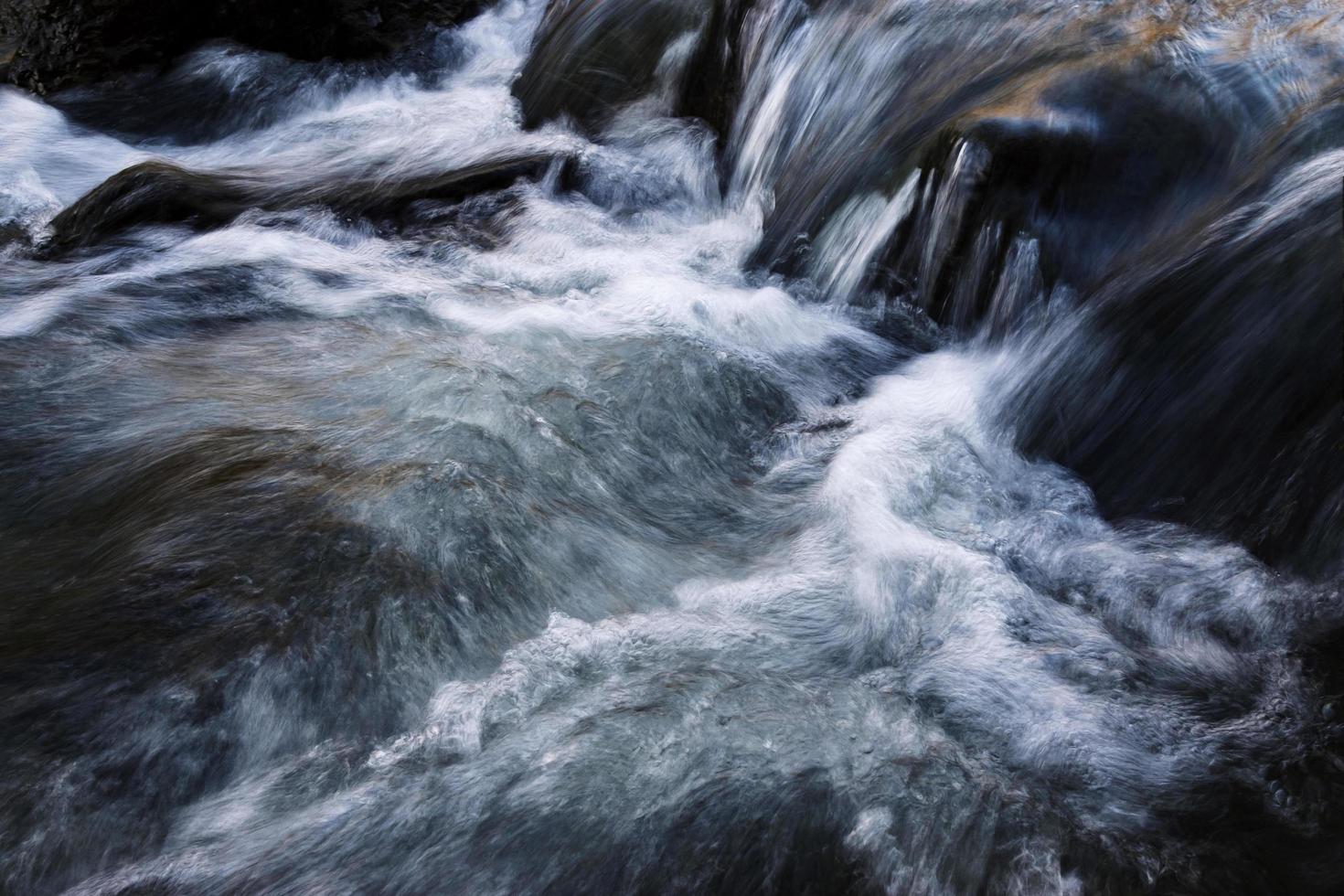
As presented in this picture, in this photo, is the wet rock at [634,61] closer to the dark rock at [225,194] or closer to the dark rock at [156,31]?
the dark rock at [225,194]

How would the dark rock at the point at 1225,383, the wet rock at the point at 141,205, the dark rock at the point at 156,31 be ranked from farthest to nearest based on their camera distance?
the dark rock at the point at 156,31 < the wet rock at the point at 141,205 < the dark rock at the point at 1225,383

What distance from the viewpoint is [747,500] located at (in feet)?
12.1

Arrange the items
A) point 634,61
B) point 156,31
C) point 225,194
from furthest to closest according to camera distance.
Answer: point 156,31, point 634,61, point 225,194

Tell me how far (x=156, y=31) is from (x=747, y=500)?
5.21 metres

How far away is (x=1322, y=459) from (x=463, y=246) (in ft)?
11.4

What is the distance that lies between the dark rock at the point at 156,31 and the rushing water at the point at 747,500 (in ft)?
6.46

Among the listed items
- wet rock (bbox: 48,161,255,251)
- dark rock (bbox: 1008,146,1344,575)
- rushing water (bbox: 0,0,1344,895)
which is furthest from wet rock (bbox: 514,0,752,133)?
dark rock (bbox: 1008,146,1344,575)

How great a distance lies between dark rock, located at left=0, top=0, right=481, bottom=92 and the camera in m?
6.73

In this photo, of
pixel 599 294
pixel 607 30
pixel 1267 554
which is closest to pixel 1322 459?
pixel 1267 554

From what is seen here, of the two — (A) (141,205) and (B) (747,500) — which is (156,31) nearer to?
(A) (141,205)

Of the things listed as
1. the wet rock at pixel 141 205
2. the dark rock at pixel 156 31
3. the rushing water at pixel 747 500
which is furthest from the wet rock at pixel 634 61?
the wet rock at pixel 141 205

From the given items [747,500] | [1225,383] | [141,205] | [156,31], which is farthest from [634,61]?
[1225,383]

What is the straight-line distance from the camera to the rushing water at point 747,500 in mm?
2549

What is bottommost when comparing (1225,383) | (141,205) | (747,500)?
(141,205)
